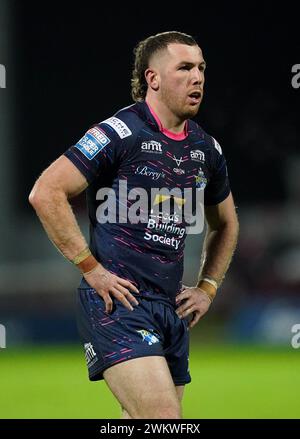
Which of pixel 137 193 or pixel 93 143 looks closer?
pixel 93 143

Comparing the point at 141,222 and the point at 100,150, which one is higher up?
the point at 100,150

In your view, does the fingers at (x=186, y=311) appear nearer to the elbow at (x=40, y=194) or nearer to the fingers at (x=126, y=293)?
the fingers at (x=126, y=293)

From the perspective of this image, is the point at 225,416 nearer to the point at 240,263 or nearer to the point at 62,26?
the point at 240,263

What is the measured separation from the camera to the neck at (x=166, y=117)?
5180mm

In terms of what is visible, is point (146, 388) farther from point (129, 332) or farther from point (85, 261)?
point (85, 261)

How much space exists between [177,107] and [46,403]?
15.0 feet

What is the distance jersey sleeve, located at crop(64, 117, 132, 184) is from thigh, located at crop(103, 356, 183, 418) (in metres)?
0.96

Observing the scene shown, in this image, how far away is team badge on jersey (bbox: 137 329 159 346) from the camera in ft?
15.9

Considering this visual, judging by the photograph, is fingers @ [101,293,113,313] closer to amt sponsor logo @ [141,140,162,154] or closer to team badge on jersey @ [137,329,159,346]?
team badge on jersey @ [137,329,159,346]

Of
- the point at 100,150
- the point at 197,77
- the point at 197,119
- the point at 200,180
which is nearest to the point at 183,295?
the point at 200,180

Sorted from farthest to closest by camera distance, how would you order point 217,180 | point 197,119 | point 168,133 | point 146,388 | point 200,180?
point 197,119, point 217,180, point 200,180, point 168,133, point 146,388

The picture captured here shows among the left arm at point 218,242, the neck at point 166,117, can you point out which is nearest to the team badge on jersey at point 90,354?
the left arm at point 218,242

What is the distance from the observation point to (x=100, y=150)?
4922 millimetres

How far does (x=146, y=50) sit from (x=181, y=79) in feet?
1.09
